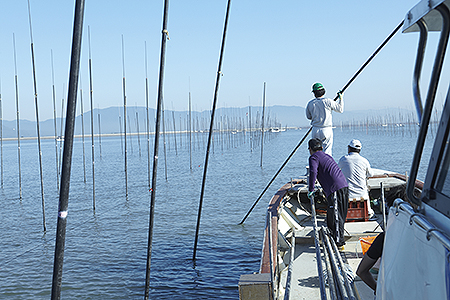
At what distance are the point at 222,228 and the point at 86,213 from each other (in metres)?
7.00

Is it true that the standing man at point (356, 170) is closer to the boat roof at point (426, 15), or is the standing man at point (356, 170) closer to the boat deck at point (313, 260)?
the boat deck at point (313, 260)

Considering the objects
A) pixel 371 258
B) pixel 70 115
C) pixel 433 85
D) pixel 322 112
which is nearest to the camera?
pixel 433 85

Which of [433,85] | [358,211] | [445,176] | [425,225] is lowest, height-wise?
[358,211]

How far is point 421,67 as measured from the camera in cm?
206

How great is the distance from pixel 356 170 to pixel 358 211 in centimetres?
80

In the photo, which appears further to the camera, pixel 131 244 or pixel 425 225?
pixel 131 244

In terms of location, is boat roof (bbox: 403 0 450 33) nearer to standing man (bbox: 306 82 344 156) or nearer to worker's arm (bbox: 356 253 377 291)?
worker's arm (bbox: 356 253 377 291)

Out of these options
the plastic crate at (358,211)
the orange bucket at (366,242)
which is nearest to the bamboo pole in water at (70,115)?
the orange bucket at (366,242)

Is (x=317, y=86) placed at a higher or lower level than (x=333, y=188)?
higher

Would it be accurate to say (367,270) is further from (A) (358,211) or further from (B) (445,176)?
(A) (358,211)

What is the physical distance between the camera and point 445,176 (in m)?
1.73

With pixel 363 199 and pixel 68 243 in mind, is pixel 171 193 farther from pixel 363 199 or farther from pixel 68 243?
pixel 363 199

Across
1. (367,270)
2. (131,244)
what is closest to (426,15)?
(367,270)

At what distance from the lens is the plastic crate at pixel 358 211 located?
6.85 meters
